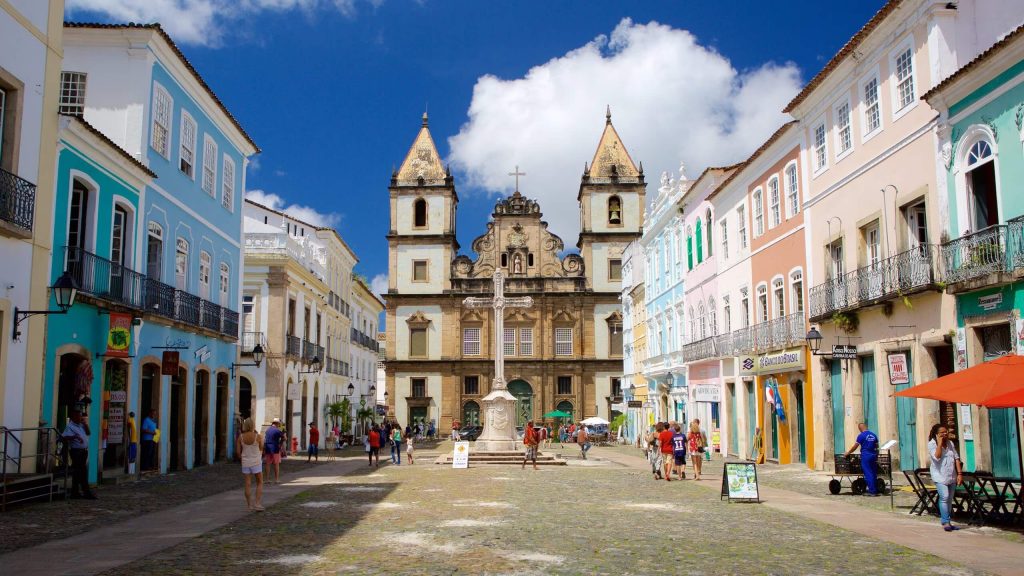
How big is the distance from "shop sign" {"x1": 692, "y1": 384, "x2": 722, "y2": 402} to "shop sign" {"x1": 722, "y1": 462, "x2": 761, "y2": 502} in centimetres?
1499

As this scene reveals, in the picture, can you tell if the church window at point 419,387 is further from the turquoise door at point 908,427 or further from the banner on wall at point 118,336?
the turquoise door at point 908,427

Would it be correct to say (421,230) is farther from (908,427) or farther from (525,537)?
(525,537)

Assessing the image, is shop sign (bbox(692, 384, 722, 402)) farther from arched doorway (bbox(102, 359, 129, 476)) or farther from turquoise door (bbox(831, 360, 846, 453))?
arched doorway (bbox(102, 359, 129, 476))

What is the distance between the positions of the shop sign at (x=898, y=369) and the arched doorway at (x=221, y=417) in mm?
19940

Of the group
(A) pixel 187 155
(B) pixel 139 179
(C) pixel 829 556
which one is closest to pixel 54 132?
(B) pixel 139 179

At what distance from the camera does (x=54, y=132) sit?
56.1 feet

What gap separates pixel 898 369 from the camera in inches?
693

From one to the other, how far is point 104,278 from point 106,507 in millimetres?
5813

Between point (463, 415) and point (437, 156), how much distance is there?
1919 cm

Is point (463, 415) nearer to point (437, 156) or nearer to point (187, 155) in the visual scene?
point (437, 156)

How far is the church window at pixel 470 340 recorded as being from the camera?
6544 cm

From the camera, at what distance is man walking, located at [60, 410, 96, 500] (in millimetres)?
15875

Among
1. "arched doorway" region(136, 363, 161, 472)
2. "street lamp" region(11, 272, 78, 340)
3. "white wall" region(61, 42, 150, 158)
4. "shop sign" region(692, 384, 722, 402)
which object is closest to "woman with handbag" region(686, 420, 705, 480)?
"shop sign" region(692, 384, 722, 402)

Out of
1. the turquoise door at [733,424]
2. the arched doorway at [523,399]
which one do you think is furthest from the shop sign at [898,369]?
the arched doorway at [523,399]
